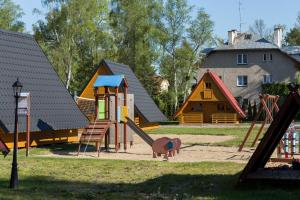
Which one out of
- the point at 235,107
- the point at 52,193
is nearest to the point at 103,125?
the point at 52,193

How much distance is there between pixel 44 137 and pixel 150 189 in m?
12.3

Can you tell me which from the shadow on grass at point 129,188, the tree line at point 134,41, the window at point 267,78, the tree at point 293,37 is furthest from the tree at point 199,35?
the shadow on grass at point 129,188

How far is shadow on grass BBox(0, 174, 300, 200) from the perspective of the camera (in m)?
9.67

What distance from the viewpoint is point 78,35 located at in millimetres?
54312

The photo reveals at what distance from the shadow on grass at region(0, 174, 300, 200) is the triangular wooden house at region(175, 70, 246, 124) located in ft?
117

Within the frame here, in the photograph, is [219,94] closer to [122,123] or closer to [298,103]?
[122,123]

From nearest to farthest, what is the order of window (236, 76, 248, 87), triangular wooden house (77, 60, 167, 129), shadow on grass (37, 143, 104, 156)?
shadow on grass (37, 143, 104, 156), triangular wooden house (77, 60, 167, 129), window (236, 76, 248, 87)

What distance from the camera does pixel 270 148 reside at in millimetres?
10648

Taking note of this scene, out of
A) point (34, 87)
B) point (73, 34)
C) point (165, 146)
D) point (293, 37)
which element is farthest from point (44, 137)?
point (293, 37)

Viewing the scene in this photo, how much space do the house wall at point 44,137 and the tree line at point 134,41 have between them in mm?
30478

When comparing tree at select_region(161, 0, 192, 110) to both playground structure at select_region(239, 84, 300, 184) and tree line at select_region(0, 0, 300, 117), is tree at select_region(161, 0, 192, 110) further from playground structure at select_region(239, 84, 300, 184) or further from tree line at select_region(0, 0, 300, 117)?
playground structure at select_region(239, 84, 300, 184)

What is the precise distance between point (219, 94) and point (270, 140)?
124 feet

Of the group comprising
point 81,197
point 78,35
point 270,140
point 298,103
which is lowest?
point 81,197

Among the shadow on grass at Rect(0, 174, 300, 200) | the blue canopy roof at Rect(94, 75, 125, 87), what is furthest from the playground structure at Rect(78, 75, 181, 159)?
the shadow on grass at Rect(0, 174, 300, 200)
